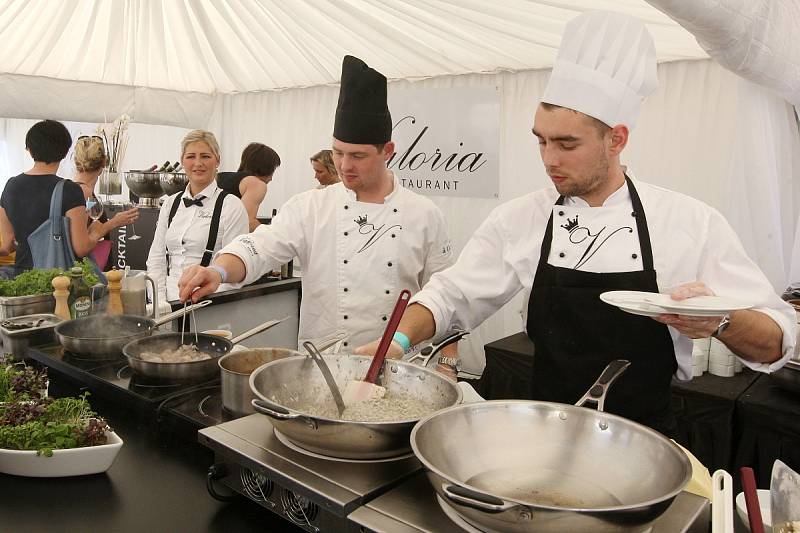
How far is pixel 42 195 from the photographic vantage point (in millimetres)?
3693

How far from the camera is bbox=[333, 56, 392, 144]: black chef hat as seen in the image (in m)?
2.41

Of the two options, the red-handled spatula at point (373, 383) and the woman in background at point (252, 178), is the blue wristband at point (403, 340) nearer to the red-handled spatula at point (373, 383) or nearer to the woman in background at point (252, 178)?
the red-handled spatula at point (373, 383)

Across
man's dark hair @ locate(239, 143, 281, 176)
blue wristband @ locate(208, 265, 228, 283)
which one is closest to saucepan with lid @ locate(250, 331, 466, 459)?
blue wristband @ locate(208, 265, 228, 283)

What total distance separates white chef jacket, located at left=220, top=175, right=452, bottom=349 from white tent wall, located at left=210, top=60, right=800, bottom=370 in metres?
1.53

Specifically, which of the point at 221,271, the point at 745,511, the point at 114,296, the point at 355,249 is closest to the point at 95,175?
the point at 114,296

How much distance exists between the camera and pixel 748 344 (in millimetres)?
1518

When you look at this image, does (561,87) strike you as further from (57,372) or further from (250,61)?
(250,61)

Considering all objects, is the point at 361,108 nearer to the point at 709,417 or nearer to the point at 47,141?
the point at 709,417

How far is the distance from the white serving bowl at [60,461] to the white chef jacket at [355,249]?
122 centimetres

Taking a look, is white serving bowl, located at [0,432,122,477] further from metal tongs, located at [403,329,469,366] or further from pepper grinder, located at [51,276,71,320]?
pepper grinder, located at [51,276,71,320]

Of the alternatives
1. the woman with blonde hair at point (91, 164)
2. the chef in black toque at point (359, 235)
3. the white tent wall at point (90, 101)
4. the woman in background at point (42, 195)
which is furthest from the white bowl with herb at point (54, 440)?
the white tent wall at point (90, 101)

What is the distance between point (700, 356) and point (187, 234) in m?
2.87

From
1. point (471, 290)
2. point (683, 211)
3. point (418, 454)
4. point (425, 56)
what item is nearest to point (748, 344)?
point (683, 211)

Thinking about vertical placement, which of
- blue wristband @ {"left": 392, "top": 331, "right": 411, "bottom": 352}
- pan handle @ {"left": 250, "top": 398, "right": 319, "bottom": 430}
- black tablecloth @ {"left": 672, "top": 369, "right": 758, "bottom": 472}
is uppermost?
pan handle @ {"left": 250, "top": 398, "right": 319, "bottom": 430}
